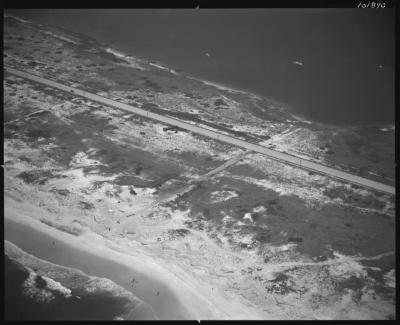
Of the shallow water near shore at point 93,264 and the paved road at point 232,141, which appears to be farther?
the paved road at point 232,141

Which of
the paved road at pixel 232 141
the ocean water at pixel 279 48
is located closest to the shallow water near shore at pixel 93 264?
the paved road at pixel 232 141

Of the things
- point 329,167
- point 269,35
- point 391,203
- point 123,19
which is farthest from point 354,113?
point 123,19

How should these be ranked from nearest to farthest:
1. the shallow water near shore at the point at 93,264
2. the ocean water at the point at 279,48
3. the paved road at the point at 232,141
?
the shallow water near shore at the point at 93,264 < the paved road at the point at 232,141 < the ocean water at the point at 279,48

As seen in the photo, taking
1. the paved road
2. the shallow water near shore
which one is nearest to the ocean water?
the paved road

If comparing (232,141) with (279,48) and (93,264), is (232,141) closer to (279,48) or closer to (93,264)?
(93,264)

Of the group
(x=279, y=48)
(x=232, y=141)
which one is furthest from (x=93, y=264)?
(x=279, y=48)

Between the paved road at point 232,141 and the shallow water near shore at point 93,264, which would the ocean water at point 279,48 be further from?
the shallow water near shore at point 93,264

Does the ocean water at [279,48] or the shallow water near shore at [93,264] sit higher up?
the ocean water at [279,48]
